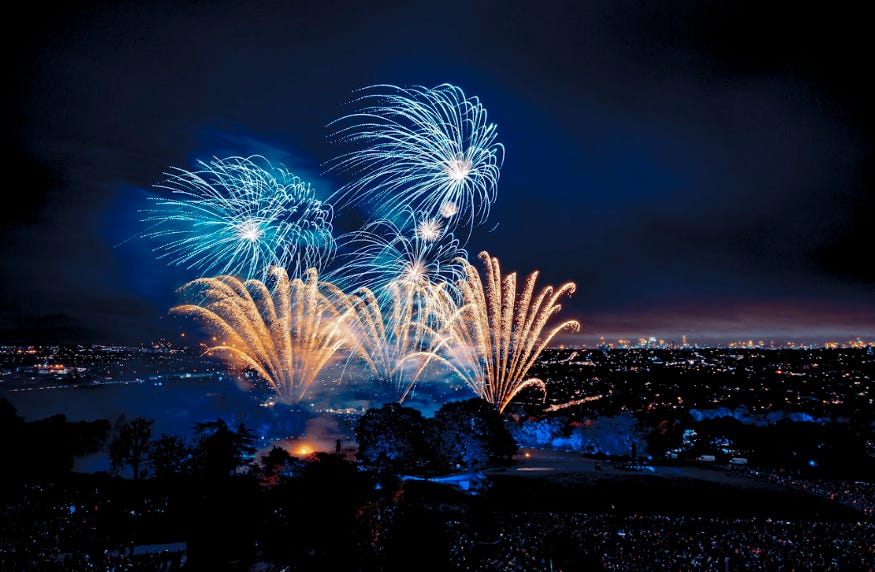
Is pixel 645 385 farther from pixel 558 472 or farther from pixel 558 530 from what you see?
pixel 558 530

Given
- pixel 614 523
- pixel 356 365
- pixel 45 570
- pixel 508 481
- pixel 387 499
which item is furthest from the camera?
pixel 356 365

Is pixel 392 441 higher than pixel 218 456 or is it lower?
lower

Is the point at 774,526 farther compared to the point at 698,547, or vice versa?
the point at 774,526

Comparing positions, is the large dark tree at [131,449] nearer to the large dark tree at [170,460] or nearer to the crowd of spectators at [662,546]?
the large dark tree at [170,460]

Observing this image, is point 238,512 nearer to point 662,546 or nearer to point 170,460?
point 170,460

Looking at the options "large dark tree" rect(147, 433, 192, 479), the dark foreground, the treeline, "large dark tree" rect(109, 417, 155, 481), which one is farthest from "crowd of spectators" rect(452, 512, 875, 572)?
"large dark tree" rect(109, 417, 155, 481)

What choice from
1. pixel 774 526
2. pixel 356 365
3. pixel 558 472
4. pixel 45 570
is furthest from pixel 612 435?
pixel 356 365

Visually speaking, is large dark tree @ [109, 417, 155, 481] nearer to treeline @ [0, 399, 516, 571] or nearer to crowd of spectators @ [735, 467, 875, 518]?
treeline @ [0, 399, 516, 571]

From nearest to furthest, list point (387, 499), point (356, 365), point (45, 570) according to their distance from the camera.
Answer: point (45, 570) < point (387, 499) < point (356, 365)

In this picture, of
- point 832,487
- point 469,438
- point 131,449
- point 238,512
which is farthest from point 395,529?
point 832,487
